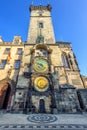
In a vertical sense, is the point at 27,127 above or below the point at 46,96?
below

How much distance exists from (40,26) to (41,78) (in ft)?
42.0

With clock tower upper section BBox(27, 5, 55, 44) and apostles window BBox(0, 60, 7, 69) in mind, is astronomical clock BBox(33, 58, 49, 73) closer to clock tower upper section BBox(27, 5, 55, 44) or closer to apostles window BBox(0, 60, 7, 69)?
clock tower upper section BBox(27, 5, 55, 44)

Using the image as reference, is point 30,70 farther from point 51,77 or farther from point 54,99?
point 54,99

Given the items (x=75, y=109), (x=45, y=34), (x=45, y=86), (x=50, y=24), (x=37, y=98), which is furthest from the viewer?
(x=50, y=24)

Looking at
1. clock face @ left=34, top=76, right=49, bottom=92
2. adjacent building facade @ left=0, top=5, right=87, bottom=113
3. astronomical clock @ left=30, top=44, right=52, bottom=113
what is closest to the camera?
adjacent building facade @ left=0, top=5, right=87, bottom=113

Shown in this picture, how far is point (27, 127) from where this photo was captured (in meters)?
7.68

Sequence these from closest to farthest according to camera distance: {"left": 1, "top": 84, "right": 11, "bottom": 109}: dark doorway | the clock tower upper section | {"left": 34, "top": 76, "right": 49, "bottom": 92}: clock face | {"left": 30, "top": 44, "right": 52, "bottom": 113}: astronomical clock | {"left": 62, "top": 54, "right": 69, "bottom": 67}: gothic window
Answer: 1. {"left": 30, "top": 44, "right": 52, "bottom": 113}: astronomical clock
2. {"left": 34, "top": 76, "right": 49, "bottom": 92}: clock face
3. {"left": 1, "top": 84, "right": 11, "bottom": 109}: dark doorway
4. {"left": 62, "top": 54, "right": 69, "bottom": 67}: gothic window
5. the clock tower upper section

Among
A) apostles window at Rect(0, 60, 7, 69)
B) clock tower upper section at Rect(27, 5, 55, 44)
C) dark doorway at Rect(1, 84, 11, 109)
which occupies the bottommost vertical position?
dark doorway at Rect(1, 84, 11, 109)

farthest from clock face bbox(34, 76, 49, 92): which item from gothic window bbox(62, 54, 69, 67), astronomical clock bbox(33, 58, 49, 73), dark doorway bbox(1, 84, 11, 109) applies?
gothic window bbox(62, 54, 69, 67)

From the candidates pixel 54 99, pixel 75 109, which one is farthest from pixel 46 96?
pixel 75 109

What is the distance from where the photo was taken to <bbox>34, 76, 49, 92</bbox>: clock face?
14.3 metres

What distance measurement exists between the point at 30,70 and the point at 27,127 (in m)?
9.17

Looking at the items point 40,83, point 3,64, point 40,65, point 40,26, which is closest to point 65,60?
point 40,65

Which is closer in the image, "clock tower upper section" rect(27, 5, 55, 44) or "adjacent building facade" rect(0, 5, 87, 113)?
"adjacent building facade" rect(0, 5, 87, 113)
